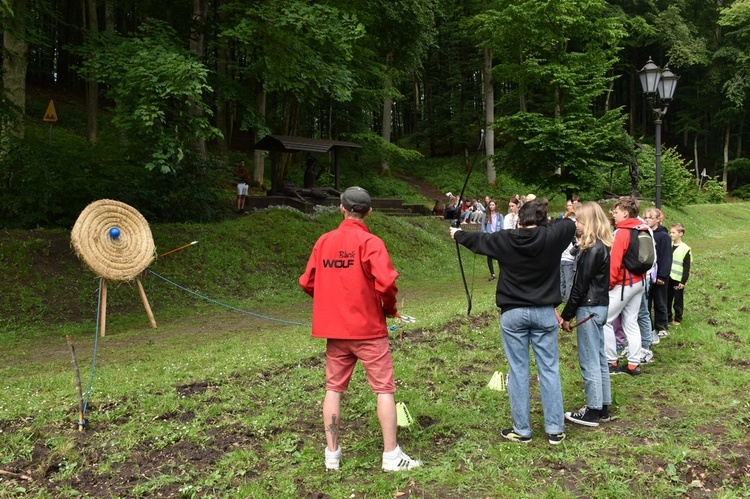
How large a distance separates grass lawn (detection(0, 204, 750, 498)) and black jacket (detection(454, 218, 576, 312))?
1221 mm

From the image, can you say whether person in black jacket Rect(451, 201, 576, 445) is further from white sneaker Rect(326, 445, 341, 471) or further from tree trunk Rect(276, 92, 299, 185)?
tree trunk Rect(276, 92, 299, 185)

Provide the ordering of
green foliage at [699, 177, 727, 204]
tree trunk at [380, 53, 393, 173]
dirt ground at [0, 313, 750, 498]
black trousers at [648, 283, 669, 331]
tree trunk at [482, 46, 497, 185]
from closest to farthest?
dirt ground at [0, 313, 750, 498] < black trousers at [648, 283, 669, 331] < tree trunk at [380, 53, 393, 173] < tree trunk at [482, 46, 497, 185] < green foliage at [699, 177, 727, 204]

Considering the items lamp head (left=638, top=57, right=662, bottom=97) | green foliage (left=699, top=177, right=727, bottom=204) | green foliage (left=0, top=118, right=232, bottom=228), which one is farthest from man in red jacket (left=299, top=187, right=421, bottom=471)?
green foliage (left=699, top=177, right=727, bottom=204)

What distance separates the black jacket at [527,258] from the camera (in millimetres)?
4512

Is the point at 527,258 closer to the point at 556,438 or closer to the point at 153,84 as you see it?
the point at 556,438

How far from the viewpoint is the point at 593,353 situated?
5164mm

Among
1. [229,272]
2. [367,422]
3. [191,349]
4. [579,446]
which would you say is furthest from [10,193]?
[579,446]

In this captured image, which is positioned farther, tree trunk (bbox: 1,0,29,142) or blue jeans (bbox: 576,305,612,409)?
tree trunk (bbox: 1,0,29,142)

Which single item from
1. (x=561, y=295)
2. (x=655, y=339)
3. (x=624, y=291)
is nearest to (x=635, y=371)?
(x=624, y=291)

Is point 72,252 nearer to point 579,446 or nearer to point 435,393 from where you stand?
point 435,393

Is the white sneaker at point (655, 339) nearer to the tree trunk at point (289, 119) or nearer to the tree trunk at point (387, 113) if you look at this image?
the tree trunk at point (289, 119)

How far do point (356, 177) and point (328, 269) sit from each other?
97.7 feet

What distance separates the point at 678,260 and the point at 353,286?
6729 millimetres

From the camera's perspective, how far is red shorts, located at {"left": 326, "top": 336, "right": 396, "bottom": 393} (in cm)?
420
